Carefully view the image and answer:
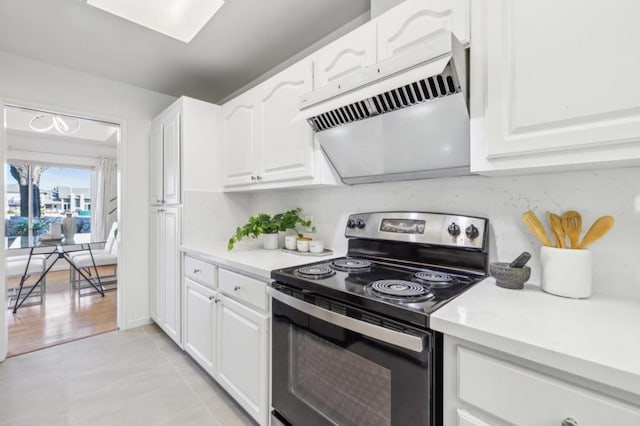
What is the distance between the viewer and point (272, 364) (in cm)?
130

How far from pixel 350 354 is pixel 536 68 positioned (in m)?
1.07

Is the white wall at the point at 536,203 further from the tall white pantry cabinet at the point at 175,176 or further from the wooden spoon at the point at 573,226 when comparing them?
the tall white pantry cabinet at the point at 175,176

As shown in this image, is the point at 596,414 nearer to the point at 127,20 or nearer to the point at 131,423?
the point at 131,423

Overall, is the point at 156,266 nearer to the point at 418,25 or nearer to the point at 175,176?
the point at 175,176

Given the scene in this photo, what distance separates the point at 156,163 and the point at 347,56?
2131mm

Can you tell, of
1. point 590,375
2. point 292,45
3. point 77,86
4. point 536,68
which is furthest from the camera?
point 77,86

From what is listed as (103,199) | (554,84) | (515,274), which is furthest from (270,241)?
(103,199)

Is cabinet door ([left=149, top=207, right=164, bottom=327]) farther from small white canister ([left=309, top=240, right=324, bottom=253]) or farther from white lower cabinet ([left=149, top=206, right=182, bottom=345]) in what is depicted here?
small white canister ([left=309, top=240, right=324, bottom=253])

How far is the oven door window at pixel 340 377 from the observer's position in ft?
2.66

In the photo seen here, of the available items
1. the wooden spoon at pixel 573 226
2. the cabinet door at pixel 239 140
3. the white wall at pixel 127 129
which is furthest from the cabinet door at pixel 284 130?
the white wall at pixel 127 129

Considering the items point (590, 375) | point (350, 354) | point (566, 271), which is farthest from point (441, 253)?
point (590, 375)

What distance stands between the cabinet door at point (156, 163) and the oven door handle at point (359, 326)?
1.97 m

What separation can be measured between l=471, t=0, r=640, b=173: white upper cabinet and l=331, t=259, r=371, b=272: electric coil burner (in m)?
0.64

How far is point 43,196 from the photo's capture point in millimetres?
5230
